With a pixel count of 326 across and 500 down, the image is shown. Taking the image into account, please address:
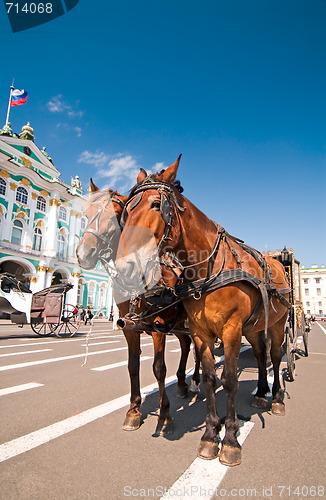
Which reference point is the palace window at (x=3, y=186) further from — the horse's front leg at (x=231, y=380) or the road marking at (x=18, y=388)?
the horse's front leg at (x=231, y=380)

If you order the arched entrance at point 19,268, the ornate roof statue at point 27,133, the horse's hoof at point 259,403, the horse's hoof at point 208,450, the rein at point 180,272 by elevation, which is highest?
the ornate roof statue at point 27,133

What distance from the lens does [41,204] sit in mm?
33281

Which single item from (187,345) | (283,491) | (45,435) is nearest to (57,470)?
(45,435)

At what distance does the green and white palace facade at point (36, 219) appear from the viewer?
95.7 ft

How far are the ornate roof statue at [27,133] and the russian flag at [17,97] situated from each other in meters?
4.55

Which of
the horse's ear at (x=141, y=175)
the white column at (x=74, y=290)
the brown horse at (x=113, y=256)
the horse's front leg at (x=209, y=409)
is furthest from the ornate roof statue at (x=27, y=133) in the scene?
the horse's front leg at (x=209, y=409)

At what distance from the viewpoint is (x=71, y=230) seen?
3566cm

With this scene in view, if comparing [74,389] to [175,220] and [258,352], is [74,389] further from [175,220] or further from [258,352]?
[175,220]

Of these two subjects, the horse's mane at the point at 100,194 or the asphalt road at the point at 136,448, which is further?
the horse's mane at the point at 100,194

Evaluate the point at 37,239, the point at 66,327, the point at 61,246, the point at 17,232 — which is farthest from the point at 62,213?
the point at 66,327

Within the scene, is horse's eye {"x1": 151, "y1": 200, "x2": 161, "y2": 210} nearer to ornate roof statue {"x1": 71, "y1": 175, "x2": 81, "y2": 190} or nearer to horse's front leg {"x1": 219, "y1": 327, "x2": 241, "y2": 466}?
horse's front leg {"x1": 219, "y1": 327, "x2": 241, "y2": 466}

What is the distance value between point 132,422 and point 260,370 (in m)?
2.34

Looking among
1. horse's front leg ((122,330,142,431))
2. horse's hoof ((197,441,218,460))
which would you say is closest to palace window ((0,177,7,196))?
horse's front leg ((122,330,142,431))

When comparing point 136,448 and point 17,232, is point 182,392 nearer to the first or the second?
point 136,448
